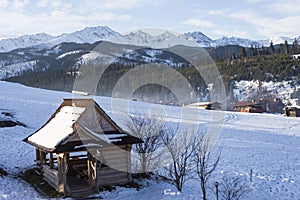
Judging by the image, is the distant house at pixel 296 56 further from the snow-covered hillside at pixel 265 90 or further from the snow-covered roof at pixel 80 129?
the snow-covered roof at pixel 80 129

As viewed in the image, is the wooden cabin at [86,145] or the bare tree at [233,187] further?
the bare tree at [233,187]

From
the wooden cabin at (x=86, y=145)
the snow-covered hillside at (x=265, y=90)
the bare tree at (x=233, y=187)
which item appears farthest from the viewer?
the snow-covered hillside at (x=265, y=90)

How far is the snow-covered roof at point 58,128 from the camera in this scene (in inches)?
726

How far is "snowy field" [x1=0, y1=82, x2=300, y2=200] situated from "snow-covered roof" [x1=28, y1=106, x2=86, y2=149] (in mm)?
2574

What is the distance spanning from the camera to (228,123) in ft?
154

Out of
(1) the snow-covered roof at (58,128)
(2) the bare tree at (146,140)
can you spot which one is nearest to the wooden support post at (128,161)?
(2) the bare tree at (146,140)

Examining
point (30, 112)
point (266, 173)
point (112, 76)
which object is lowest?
point (266, 173)

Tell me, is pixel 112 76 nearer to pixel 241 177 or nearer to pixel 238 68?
pixel 238 68

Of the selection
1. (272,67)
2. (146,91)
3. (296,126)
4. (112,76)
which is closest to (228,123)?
(296,126)

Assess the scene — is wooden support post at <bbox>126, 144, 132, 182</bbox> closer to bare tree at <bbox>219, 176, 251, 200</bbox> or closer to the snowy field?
the snowy field

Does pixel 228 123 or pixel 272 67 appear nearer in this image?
pixel 228 123

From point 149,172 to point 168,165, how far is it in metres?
1.65

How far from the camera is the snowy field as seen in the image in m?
19.3

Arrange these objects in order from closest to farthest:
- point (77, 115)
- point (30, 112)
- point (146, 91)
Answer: point (77, 115) → point (30, 112) → point (146, 91)
